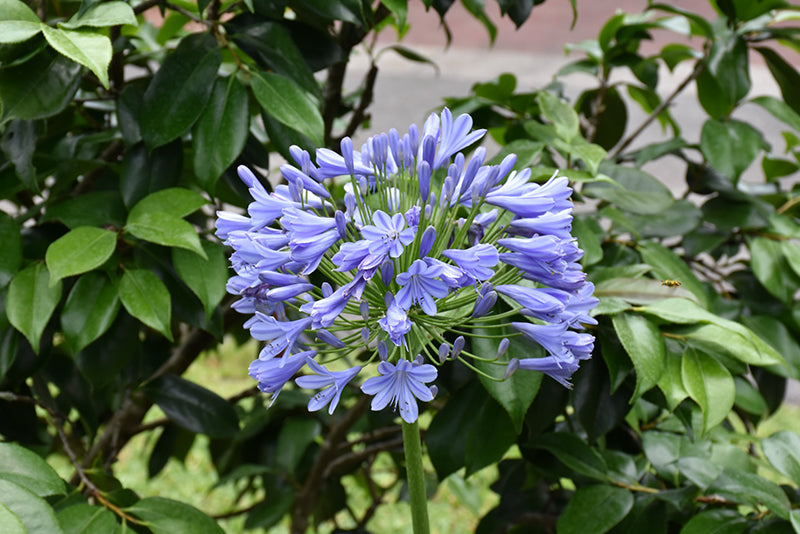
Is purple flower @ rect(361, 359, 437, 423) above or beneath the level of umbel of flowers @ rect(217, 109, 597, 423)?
beneath

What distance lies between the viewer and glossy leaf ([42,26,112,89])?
674mm

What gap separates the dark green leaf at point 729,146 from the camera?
1083 mm

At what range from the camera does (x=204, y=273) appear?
0.81 meters

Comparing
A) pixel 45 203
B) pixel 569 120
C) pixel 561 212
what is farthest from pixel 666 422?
pixel 45 203

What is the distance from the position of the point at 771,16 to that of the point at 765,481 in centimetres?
69

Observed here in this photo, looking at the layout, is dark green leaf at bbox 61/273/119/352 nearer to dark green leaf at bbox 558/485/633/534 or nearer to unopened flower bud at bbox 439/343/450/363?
unopened flower bud at bbox 439/343/450/363

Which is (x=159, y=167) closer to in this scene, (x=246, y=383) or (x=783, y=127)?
(x=246, y=383)

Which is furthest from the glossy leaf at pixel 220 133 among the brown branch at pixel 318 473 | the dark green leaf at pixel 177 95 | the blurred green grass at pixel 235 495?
the blurred green grass at pixel 235 495

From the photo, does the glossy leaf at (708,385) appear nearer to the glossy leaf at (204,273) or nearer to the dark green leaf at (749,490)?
the dark green leaf at (749,490)

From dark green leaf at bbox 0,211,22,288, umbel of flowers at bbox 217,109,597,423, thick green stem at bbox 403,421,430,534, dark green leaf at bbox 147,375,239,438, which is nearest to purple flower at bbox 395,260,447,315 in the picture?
umbel of flowers at bbox 217,109,597,423

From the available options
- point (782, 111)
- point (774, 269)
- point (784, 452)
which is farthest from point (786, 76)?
point (784, 452)

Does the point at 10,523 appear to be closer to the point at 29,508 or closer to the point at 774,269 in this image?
the point at 29,508

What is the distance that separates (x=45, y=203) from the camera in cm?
96

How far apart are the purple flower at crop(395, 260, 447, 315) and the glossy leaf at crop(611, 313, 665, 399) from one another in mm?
269
